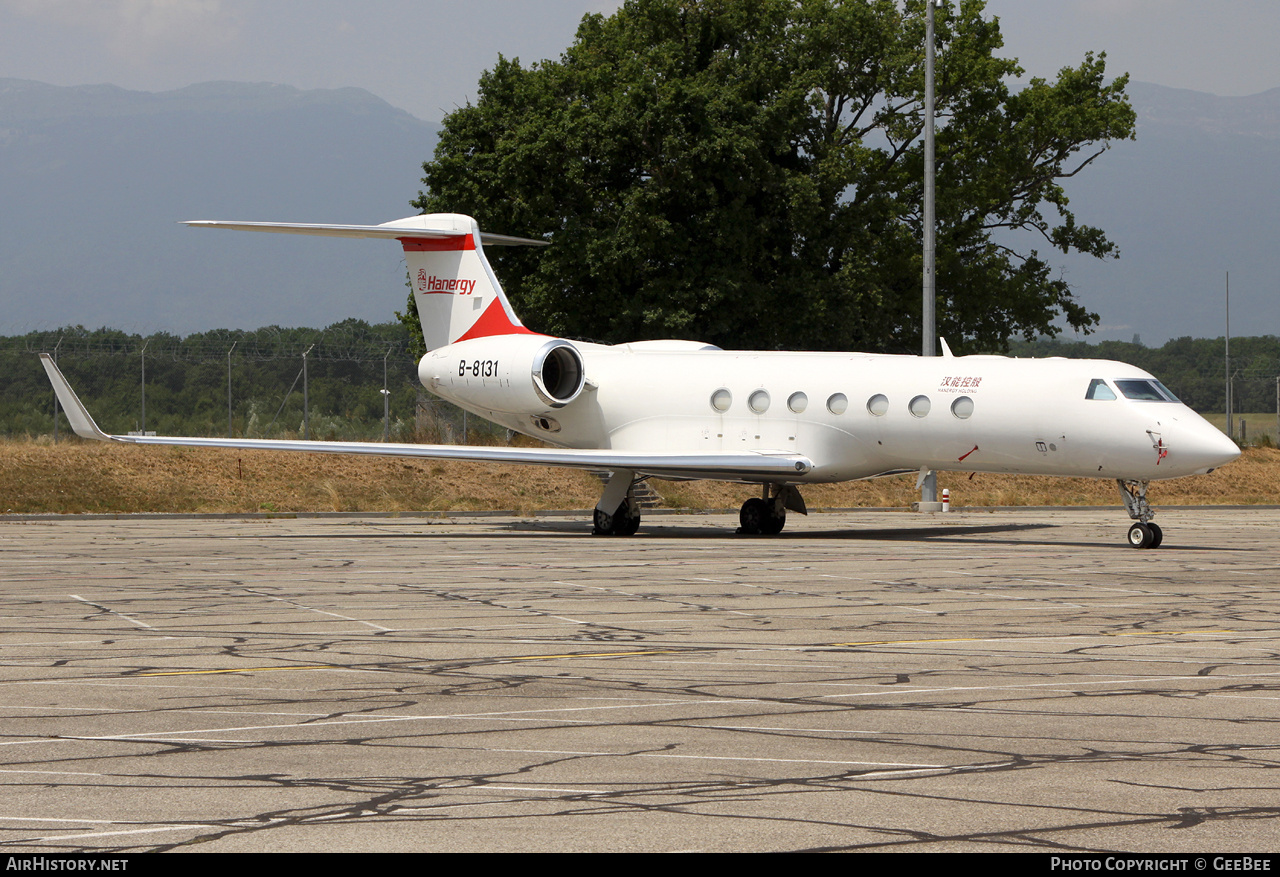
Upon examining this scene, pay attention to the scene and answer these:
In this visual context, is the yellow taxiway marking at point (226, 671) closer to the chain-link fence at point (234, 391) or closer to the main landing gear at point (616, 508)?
the main landing gear at point (616, 508)

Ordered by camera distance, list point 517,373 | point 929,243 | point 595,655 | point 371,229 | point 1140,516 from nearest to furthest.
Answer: point 595,655 → point 1140,516 → point 517,373 → point 371,229 → point 929,243

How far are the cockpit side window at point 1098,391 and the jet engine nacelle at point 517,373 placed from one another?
9207 mm

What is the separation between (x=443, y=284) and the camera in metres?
28.6

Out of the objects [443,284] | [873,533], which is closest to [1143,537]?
[873,533]

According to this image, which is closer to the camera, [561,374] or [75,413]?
[75,413]

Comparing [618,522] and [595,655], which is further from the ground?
[618,522]

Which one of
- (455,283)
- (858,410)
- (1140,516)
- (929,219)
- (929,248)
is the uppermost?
(929,219)

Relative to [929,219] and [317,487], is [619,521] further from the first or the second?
[929,219]

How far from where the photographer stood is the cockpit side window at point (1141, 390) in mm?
21250

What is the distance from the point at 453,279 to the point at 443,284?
27 cm

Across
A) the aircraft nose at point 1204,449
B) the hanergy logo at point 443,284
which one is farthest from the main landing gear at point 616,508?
the aircraft nose at point 1204,449

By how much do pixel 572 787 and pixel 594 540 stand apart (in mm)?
17553

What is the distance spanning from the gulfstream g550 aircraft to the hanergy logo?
0.03 meters
